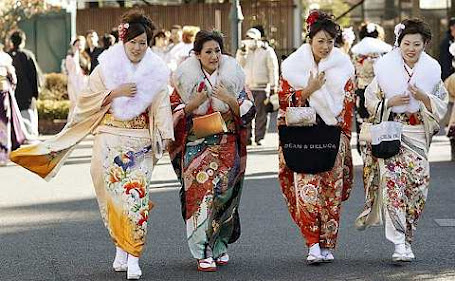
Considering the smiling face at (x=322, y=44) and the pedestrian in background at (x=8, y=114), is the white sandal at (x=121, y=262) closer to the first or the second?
the smiling face at (x=322, y=44)

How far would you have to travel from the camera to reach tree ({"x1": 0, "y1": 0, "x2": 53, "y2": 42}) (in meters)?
25.8

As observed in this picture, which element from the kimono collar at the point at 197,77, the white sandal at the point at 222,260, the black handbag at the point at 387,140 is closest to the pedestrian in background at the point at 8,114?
the kimono collar at the point at 197,77

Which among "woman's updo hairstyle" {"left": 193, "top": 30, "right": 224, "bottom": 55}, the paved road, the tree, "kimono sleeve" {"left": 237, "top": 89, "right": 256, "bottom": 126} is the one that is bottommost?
the paved road

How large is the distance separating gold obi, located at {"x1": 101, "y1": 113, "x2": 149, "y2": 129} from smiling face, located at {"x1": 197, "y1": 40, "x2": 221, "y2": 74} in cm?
60

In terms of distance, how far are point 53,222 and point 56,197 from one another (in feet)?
6.22

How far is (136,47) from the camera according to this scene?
832 centimetres

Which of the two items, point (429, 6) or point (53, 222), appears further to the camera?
point (429, 6)

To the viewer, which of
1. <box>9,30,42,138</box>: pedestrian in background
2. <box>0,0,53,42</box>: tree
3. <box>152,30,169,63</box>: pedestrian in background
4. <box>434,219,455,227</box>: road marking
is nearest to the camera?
<box>434,219,455,227</box>: road marking

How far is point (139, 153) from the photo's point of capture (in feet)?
27.3

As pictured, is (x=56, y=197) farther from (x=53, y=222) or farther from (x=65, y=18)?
(x=65, y=18)

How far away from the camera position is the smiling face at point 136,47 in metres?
8.31

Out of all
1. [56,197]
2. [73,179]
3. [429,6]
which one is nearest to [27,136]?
[73,179]

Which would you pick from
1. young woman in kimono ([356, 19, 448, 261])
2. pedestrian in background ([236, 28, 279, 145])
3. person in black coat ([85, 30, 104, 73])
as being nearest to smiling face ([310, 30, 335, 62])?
young woman in kimono ([356, 19, 448, 261])

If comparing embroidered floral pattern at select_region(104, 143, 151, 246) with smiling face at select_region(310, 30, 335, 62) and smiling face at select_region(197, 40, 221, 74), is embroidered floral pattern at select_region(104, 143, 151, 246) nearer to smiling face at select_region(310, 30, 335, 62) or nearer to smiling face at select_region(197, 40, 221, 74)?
smiling face at select_region(197, 40, 221, 74)
